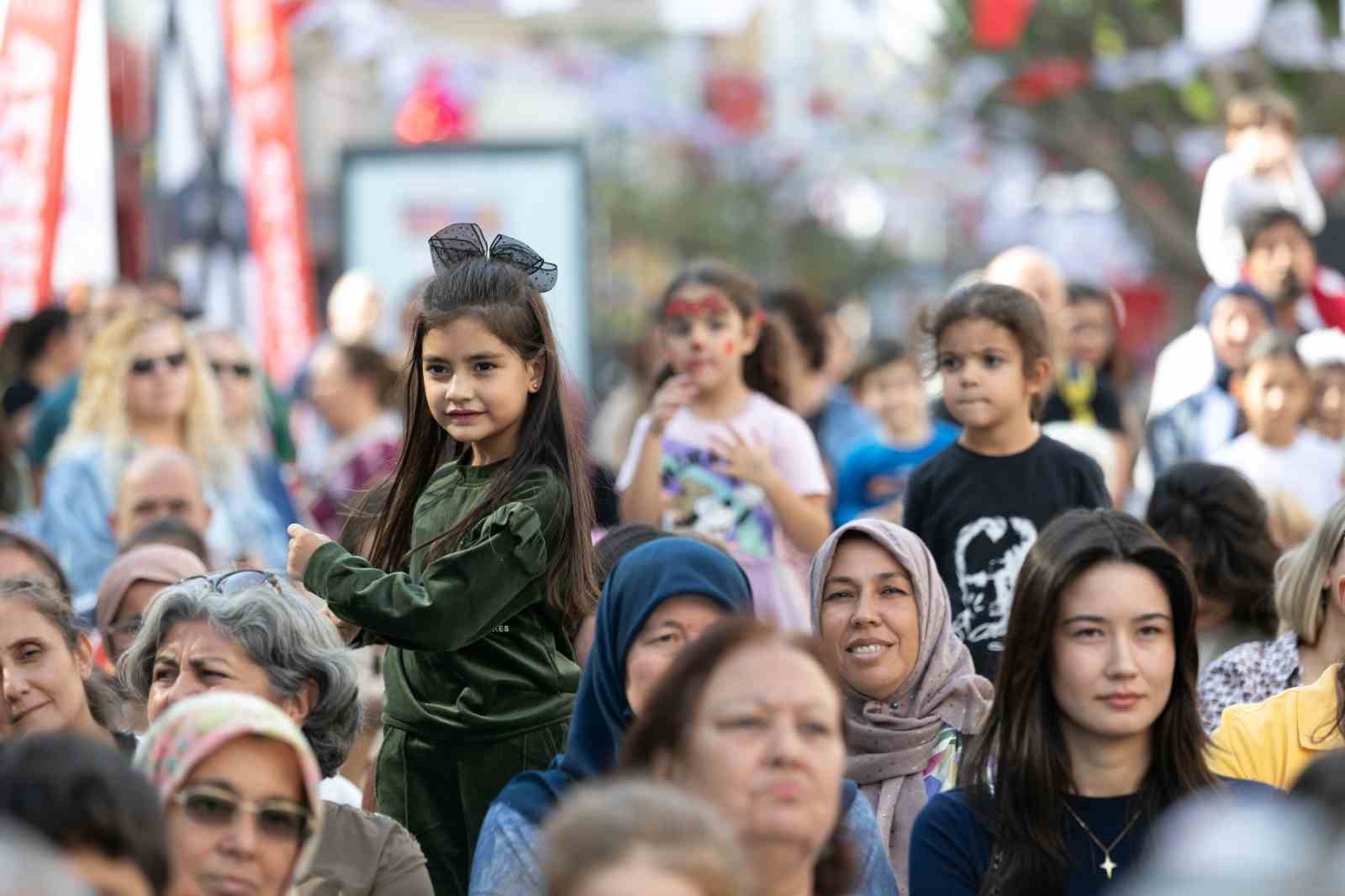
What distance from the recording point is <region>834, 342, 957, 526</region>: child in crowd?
886cm

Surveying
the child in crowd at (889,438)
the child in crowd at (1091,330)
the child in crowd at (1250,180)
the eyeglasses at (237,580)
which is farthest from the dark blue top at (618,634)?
the child in crowd at (1250,180)

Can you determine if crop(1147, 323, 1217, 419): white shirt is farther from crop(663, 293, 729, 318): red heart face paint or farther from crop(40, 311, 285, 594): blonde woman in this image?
crop(40, 311, 285, 594): blonde woman

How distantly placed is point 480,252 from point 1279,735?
209 cm

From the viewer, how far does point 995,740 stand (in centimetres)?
473

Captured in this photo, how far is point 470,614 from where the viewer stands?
5008 mm

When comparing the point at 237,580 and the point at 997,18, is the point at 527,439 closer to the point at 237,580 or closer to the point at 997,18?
the point at 237,580

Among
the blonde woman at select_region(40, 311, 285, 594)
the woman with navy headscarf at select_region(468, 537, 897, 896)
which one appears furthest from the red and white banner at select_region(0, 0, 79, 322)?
the woman with navy headscarf at select_region(468, 537, 897, 896)

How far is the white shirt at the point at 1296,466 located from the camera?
9.00m

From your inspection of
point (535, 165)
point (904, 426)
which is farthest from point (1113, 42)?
point (904, 426)

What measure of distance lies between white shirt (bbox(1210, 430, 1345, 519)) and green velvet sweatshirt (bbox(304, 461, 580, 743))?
4304mm

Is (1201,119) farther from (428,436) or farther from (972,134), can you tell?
(428,436)

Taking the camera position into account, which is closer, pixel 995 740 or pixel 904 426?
pixel 995 740

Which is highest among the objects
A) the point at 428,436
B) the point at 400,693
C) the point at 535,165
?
the point at 535,165

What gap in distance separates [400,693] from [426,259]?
11465 mm
